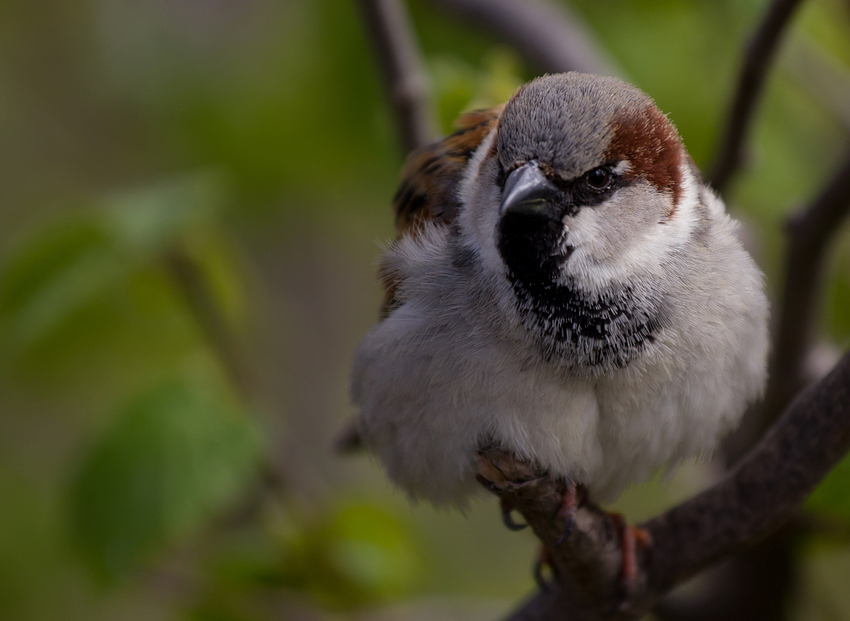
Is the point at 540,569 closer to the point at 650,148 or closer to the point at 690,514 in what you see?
the point at 690,514

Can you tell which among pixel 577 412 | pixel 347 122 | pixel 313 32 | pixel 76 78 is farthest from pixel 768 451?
pixel 76 78

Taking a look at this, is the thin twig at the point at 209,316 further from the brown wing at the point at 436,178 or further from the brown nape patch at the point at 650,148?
the brown nape patch at the point at 650,148

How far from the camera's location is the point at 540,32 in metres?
2.37

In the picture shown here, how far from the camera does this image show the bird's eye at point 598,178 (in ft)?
4.33

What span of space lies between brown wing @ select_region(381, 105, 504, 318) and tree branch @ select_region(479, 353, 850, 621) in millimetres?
460

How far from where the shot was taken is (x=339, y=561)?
2.07 meters

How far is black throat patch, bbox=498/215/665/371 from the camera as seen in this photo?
1396 mm

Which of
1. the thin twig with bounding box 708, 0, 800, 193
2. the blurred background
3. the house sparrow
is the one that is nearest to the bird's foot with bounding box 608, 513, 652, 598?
the house sparrow

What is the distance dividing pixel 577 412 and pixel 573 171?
0.39 meters

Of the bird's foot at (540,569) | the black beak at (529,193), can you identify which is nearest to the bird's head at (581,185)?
the black beak at (529,193)

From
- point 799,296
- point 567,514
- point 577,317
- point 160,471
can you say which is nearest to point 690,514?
point 567,514

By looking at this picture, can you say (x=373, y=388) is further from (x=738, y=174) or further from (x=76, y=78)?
(x=76, y=78)

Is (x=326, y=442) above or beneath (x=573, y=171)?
beneath

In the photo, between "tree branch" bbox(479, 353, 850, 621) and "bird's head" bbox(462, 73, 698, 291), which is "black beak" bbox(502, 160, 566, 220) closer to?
"bird's head" bbox(462, 73, 698, 291)
